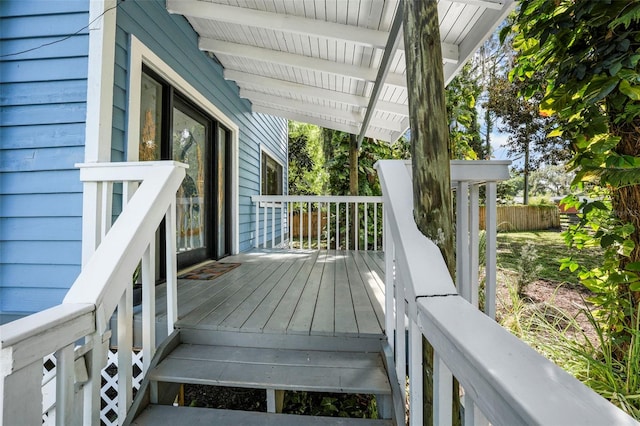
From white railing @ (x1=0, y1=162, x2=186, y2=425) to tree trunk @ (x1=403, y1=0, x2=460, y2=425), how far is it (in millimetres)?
1192

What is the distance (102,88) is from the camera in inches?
72.4

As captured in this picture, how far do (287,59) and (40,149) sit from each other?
8.29 feet

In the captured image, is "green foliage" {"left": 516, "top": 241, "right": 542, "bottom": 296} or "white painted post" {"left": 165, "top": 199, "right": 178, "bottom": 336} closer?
"white painted post" {"left": 165, "top": 199, "right": 178, "bottom": 336}

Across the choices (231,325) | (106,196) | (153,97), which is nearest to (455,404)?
(231,325)

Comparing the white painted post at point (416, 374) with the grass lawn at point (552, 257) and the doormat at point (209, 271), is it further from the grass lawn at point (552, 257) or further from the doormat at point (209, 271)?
the grass lawn at point (552, 257)

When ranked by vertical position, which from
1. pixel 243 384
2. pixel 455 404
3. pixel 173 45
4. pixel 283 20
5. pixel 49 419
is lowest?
pixel 49 419

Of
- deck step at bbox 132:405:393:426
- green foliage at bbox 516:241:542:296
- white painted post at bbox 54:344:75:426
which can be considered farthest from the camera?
green foliage at bbox 516:241:542:296

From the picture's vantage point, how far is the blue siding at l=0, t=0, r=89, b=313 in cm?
188

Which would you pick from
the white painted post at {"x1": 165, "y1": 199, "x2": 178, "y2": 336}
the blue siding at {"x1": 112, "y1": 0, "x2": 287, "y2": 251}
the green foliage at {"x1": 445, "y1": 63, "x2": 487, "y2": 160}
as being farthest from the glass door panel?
the green foliage at {"x1": 445, "y1": 63, "x2": 487, "y2": 160}

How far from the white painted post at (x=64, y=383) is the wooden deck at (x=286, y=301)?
753mm

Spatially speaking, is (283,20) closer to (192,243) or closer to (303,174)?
(192,243)

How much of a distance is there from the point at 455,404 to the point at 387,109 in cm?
374

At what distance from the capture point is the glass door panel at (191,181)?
300cm

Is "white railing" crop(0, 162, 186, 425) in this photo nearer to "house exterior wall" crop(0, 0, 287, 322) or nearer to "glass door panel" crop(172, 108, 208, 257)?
"house exterior wall" crop(0, 0, 287, 322)
